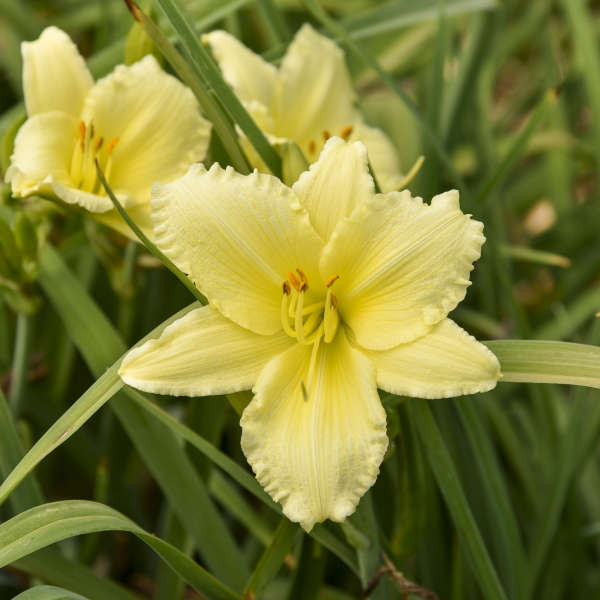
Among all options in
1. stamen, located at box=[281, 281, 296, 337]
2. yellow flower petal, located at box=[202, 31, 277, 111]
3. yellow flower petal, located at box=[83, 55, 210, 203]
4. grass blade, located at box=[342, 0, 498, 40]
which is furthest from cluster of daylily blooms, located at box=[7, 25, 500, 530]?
grass blade, located at box=[342, 0, 498, 40]

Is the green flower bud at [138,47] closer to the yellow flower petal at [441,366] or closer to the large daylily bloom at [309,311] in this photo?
the large daylily bloom at [309,311]

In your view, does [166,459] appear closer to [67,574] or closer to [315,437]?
[67,574]

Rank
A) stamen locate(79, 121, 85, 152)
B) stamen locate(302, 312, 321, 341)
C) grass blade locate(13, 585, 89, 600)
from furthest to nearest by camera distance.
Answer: stamen locate(79, 121, 85, 152) < stamen locate(302, 312, 321, 341) < grass blade locate(13, 585, 89, 600)

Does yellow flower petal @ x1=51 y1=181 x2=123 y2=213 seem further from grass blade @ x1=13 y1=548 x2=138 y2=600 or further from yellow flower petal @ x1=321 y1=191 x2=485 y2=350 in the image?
grass blade @ x1=13 y1=548 x2=138 y2=600

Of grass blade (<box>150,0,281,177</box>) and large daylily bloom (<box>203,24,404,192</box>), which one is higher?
grass blade (<box>150,0,281,177</box>)

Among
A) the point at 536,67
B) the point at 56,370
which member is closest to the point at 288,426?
the point at 56,370

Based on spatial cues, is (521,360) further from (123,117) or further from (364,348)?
(123,117)
